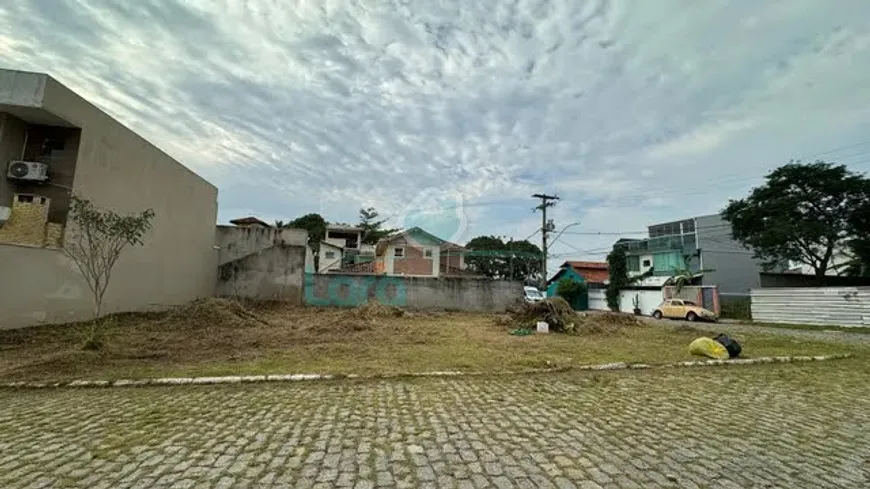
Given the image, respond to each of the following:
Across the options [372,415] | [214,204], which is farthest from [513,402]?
[214,204]

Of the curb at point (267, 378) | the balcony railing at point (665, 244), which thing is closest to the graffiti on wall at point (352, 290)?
the curb at point (267, 378)

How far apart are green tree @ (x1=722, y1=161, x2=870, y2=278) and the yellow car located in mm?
5698

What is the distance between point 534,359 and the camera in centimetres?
838

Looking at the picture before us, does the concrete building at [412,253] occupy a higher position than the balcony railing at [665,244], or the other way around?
the balcony railing at [665,244]

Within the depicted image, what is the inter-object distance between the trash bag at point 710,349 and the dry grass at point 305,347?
1.07 ft

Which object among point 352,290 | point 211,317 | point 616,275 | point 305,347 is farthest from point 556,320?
point 616,275

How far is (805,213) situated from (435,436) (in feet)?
98.1

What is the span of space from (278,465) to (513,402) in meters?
3.01

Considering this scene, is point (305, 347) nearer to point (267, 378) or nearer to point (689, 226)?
point (267, 378)

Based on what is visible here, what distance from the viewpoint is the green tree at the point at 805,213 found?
2255 cm

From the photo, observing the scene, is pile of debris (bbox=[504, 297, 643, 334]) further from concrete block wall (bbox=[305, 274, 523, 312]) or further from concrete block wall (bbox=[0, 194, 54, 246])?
concrete block wall (bbox=[0, 194, 54, 246])

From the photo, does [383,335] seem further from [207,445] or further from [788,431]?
[788,431]

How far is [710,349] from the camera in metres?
9.02

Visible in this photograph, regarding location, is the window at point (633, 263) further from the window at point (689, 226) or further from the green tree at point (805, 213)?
the green tree at point (805, 213)
